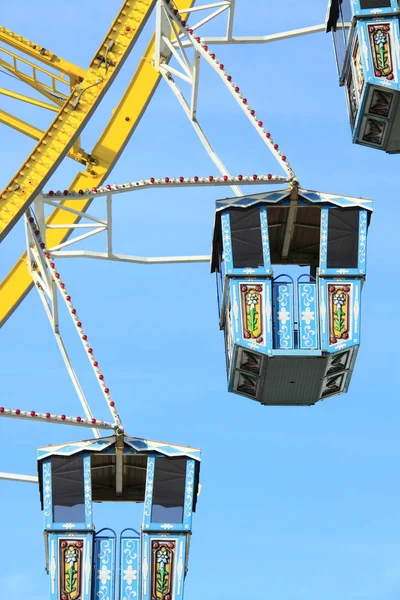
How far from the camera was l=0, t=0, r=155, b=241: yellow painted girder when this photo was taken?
126 ft

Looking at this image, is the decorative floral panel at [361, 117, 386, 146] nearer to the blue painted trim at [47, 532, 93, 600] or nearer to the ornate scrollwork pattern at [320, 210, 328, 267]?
the ornate scrollwork pattern at [320, 210, 328, 267]

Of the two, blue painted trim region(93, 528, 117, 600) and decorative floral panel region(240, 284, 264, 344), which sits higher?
decorative floral panel region(240, 284, 264, 344)

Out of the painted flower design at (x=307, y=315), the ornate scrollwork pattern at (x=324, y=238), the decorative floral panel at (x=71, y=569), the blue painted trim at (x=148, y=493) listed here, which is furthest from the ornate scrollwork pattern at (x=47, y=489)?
the ornate scrollwork pattern at (x=324, y=238)

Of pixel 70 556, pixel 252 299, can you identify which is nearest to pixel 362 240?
pixel 252 299

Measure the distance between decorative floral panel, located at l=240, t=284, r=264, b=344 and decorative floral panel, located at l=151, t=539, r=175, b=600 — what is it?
9.89ft

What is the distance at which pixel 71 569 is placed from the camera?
35.9m

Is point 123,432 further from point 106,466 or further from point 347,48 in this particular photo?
point 347,48

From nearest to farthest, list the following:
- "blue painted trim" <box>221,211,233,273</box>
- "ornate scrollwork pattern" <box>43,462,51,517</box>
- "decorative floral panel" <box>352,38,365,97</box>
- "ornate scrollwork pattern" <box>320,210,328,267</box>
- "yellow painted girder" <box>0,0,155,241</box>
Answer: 1. "ornate scrollwork pattern" <box>43,462,51,517</box>
2. "blue painted trim" <box>221,211,233,273</box>
3. "ornate scrollwork pattern" <box>320,210,328,267</box>
4. "decorative floral panel" <box>352,38,365,97</box>
5. "yellow painted girder" <box>0,0,155,241</box>

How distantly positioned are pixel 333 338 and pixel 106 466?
11.9 feet

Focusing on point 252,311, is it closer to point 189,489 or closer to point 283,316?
point 283,316


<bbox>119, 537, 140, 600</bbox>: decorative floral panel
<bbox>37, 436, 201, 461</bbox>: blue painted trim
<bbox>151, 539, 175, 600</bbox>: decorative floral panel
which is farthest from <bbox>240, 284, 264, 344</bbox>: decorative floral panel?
<bbox>119, 537, 140, 600</bbox>: decorative floral panel

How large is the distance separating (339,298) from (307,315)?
1.63ft

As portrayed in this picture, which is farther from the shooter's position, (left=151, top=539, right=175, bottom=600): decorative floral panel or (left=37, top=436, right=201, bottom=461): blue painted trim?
(left=37, top=436, right=201, bottom=461): blue painted trim

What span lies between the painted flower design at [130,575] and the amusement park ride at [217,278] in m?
0.02
